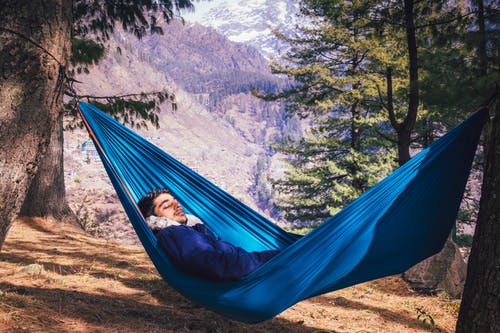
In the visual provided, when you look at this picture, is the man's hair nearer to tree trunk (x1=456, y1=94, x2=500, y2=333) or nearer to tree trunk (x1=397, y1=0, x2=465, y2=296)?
tree trunk (x1=456, y1=94, x2=500, y2=333)

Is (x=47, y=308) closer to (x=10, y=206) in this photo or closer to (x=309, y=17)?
(x=10, y=206)

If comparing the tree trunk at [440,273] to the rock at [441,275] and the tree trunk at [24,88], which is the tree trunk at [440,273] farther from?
the tree trunk at [24,88]

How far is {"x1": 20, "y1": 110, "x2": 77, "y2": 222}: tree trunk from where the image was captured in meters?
4.83

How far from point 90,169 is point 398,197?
83.7 m

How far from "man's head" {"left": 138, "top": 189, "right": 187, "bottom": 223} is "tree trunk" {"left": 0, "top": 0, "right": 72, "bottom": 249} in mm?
635

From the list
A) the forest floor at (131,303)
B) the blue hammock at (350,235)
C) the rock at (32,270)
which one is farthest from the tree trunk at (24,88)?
the rock at (32,270)

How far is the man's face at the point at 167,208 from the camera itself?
2289mm

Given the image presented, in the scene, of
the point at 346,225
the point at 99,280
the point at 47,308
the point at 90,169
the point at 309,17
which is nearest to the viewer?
the point at 346,225

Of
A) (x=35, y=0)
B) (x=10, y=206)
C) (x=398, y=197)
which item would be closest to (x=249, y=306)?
(x=398, y=197)

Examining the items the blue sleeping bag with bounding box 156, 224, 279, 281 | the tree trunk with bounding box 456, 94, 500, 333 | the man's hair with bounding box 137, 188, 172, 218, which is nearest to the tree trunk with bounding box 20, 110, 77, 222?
the man's hair with bounding box 137, 188, 172, 218

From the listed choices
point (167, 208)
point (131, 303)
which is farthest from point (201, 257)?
point (131, 303)

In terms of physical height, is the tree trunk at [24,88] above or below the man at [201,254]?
above

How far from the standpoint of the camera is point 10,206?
5.80 ft

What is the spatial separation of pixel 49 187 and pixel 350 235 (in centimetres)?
402
